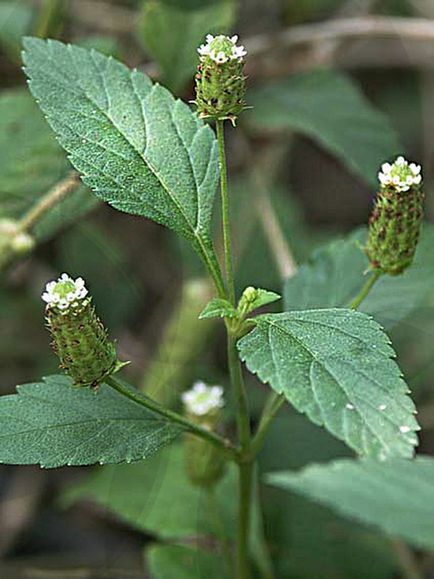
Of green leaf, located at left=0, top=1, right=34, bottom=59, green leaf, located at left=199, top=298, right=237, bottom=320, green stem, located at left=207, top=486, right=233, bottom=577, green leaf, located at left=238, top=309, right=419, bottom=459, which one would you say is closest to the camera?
green leaf, located at left=238, top=309, right=419, bottom=459

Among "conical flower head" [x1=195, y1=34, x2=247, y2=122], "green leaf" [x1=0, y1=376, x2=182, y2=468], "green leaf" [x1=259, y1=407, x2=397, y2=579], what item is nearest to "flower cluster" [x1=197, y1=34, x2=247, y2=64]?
"conical flower head" [x1=195, y1=34, x2=247, y2=122]

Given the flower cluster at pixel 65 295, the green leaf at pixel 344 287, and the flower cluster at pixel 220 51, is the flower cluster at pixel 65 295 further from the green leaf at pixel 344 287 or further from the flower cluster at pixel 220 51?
the green leaf at pixel 344 287

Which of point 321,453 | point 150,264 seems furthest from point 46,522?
point 150,264

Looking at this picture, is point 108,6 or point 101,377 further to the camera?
point 108,6

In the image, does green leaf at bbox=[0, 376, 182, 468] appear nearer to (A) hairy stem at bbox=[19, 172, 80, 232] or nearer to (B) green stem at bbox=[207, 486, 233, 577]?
(B) green stem at bbox=[207, 486, 233, 577]

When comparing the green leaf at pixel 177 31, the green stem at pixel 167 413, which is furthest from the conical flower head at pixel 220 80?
the green leaf at pixel 177 31

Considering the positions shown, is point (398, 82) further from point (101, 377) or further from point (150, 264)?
point (101, 377)

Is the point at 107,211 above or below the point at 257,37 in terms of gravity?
below
